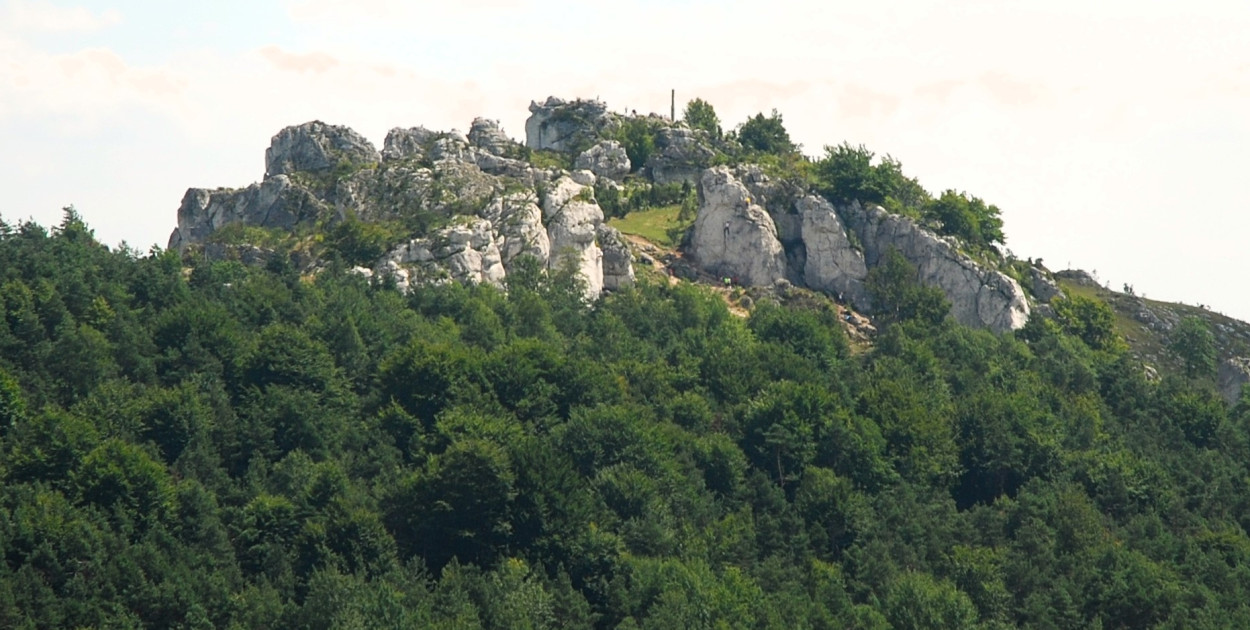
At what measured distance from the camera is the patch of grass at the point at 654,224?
142 metres

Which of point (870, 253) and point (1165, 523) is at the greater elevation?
point (870, 253)

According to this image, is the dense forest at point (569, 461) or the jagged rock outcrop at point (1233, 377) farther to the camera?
the jagged rock outcrop at point (1233, 377)

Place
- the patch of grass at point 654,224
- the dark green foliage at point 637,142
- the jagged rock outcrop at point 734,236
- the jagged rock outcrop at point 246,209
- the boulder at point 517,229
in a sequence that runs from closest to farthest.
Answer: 1. the boulder at point 517,229
2. the jagged rock outcrop at point 734,236
3. the jagged rock outcrop at point 246,209
4. the patch of grass at point 654,224
5. the dark green foliage at point 637,142

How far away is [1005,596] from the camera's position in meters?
100

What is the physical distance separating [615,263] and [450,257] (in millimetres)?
10944

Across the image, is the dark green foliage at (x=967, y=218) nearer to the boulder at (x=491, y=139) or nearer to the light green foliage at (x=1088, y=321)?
the light green foliage at (x=1088, y=321)

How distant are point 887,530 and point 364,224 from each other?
138 ft

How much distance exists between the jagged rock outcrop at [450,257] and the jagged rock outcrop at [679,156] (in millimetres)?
23987

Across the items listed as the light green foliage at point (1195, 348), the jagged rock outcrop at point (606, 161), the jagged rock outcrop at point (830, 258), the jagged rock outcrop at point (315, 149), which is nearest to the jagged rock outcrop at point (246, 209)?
the jagged rock outcrop at point (315, 149)

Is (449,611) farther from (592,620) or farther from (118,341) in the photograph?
(118,341)

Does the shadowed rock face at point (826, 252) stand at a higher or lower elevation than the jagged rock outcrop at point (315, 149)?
lower

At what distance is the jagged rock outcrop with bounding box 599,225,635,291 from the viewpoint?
5320 inches

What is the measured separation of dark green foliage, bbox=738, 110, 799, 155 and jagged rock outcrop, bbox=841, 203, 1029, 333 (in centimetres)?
1749

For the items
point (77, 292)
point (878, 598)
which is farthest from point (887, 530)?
point (77, 292)
